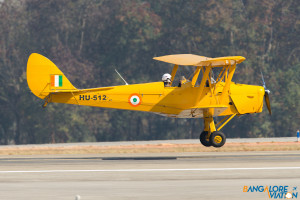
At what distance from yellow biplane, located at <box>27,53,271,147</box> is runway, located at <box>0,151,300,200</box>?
2.25 metres

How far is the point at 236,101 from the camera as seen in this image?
25.6 meters

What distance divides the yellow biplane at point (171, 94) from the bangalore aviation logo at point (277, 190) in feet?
30.8

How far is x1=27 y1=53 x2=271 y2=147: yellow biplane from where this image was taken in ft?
82.4

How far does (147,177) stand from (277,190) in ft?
→ 14.2

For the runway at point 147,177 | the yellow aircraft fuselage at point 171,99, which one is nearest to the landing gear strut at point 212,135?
the yellow aircraft fuselage at point 171,99

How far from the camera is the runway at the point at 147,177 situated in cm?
1521

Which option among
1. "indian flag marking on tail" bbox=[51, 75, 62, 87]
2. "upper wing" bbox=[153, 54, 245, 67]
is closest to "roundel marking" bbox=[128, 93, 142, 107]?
"upper wing" bbox=[153, 54, 245, 67]

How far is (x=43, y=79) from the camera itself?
2538 centimetres

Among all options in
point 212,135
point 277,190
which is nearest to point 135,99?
point 212,135

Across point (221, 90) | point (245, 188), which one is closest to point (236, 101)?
point (221, 90)

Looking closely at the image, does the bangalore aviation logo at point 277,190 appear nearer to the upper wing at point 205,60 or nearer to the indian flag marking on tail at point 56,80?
the upper wing at point 205,60

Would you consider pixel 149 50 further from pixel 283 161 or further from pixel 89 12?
pixel 283 161

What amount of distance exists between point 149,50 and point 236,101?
117 feet

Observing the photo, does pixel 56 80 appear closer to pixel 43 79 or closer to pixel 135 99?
pixel 43 79
